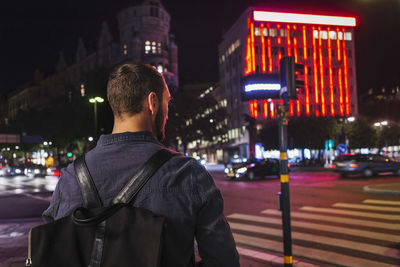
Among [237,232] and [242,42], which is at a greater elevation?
[242,42]

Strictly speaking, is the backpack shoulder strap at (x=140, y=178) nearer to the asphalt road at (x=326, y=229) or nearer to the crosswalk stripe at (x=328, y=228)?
the asphalt road at (x=326, y=229)

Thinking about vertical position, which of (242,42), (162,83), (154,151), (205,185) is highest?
(242,42)

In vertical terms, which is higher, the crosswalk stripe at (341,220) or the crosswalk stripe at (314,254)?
the crosswalk stripe at (314,254)

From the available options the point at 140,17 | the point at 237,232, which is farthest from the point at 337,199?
the point at 140,17

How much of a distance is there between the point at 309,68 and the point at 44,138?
43.3 metres

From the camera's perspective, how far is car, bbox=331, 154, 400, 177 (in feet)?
74.7

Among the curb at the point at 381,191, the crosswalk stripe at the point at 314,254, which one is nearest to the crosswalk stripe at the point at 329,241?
the crosswalk stripe at the point at 314,254

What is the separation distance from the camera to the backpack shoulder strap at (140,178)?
1399mm

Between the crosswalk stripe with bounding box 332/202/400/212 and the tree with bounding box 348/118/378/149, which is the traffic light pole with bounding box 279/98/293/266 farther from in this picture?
the tree with bounding box 348/118/378/149

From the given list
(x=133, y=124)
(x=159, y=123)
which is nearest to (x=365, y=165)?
(x=159, y=123)

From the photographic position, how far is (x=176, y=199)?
56.4 inches

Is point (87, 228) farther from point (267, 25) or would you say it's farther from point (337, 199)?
point (267, 25)

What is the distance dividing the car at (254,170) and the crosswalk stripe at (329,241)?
Answer: 50.4ft

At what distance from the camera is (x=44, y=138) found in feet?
135
